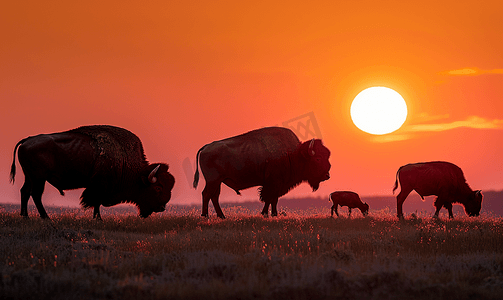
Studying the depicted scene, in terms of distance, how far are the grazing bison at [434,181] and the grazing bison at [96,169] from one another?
26.6 feet

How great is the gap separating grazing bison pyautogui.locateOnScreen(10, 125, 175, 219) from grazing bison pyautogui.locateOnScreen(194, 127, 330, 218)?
4.50 feet

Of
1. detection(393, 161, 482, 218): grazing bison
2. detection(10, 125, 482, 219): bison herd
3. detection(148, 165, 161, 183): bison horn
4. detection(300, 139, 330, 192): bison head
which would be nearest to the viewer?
detection(10, 125, 482, 219): bison herd

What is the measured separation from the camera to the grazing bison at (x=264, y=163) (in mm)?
15281

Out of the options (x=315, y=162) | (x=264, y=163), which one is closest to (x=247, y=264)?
(x=264, y=163)

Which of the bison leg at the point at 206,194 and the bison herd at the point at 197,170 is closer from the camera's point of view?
the bison herd at the point at 197,170

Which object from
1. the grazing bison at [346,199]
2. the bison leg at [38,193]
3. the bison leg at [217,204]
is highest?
the bison leg at [38,193]

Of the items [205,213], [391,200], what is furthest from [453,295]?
[391,200]

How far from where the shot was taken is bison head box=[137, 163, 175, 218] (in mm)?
14773

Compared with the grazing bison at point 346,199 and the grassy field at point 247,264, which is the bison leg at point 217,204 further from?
the grazing bison at point 346,199

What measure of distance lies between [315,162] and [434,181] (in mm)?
4352

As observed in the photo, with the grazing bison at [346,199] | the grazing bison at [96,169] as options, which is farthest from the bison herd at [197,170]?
the grazing bison at [346,199]

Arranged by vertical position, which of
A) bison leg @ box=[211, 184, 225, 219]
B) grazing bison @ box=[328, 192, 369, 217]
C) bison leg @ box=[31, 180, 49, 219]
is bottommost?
grazing bison @ box=[328, 192, 369, 217]

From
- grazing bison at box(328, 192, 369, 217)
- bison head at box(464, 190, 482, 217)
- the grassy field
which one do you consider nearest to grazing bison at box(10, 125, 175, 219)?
the grassy field

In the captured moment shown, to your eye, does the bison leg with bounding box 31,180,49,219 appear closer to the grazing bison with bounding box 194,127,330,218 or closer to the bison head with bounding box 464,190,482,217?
the grazing bison with bounding box 194,127,330,218
